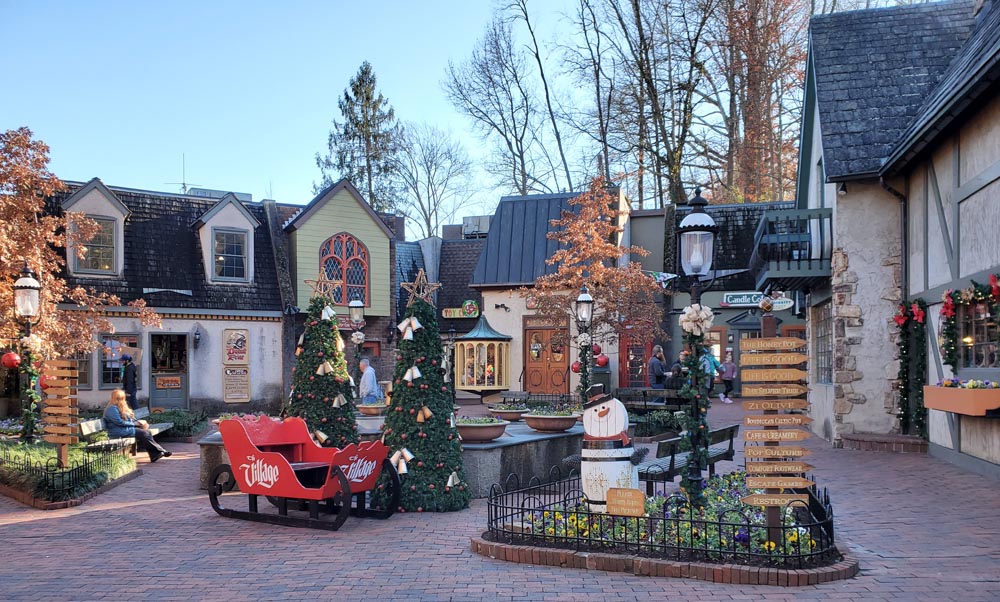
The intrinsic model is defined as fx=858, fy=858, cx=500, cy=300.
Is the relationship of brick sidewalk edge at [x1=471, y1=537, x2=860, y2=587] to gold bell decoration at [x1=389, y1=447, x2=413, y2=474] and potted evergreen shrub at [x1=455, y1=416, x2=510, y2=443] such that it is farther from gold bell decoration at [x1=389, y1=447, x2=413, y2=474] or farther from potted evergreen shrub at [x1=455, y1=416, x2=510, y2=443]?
potted evergreen shrub at [x1=455, y1=416, x2=510, y2=443]

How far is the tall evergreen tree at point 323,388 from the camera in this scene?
10.8 meters

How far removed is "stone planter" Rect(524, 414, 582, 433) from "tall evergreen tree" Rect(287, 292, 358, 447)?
268cm

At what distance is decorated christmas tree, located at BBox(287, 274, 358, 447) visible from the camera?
10.8 m

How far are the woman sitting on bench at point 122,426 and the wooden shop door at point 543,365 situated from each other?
1420cm

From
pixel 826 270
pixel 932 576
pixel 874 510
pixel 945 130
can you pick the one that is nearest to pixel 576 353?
pixel 826 270

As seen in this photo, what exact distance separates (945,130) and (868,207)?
2.86 meters

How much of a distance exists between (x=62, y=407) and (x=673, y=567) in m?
8.55

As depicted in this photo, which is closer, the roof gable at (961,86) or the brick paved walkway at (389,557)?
the brick paved walkway at (389,557)

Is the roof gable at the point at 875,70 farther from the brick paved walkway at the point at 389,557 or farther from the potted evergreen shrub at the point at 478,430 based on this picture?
the potted evergreen shrub at the point at 478,430

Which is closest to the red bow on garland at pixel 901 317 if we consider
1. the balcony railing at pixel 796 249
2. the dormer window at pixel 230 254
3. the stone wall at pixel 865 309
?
the stone wall at pixel 865 309

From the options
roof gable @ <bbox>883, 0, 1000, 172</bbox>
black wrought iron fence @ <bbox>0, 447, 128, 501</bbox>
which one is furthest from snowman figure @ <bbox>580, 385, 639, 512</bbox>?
black wrought iron fence @ <bbox>0, 447, 128, 501</bbox>

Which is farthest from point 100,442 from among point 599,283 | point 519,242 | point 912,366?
point 519,242

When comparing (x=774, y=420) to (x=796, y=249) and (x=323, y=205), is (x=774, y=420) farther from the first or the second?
(x=323, y=205)

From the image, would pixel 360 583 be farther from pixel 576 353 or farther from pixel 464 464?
pixel 576 353
